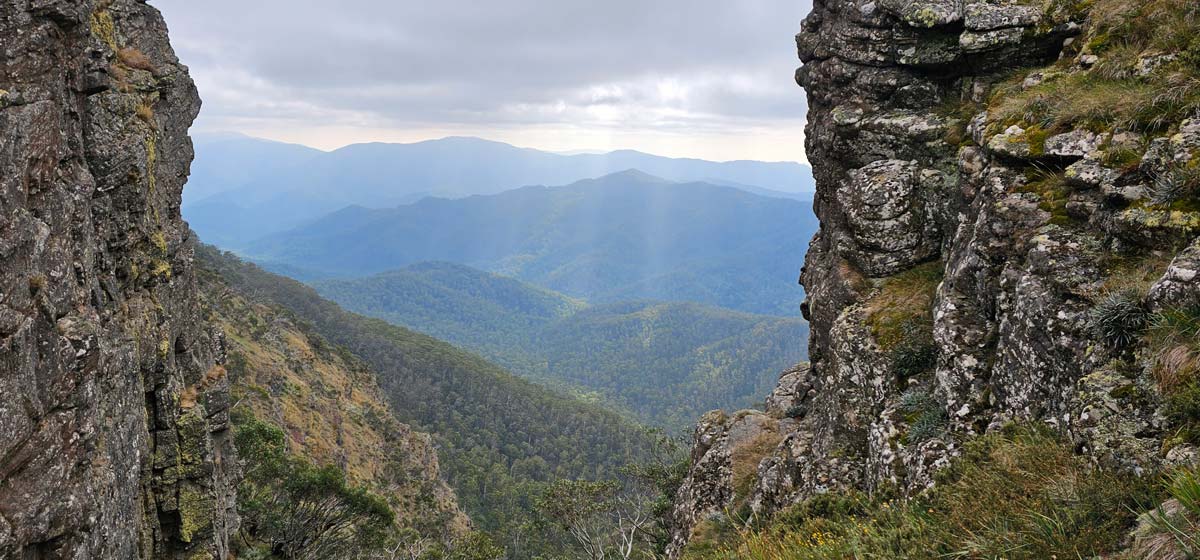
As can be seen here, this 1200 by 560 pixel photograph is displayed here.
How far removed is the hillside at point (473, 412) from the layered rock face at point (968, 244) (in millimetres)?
71378

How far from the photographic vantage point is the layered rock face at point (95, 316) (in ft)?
28.2

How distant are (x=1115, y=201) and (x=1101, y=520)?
506cm

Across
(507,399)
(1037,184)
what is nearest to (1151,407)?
(1037,184)

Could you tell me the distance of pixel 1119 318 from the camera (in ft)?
23.2

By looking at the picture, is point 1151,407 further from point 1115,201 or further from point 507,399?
point 507,399

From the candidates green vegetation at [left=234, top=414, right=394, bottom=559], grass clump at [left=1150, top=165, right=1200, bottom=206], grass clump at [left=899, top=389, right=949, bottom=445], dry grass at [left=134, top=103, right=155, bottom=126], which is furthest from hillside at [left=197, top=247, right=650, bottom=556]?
grass clump at [left=1150, top=165, right=1200, bottom=206]

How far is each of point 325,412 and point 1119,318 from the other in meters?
62.0

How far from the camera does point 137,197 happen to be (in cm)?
1366

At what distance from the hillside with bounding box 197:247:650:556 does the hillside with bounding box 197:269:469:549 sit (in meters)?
16.7

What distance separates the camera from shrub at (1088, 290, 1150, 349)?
6.89m

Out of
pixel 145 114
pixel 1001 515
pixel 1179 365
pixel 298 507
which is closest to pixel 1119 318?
pixel 1179 365

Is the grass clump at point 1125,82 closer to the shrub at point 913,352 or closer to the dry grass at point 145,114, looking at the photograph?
the shrub at point 913,352

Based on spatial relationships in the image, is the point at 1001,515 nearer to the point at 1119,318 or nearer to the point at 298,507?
the point at 1119,318

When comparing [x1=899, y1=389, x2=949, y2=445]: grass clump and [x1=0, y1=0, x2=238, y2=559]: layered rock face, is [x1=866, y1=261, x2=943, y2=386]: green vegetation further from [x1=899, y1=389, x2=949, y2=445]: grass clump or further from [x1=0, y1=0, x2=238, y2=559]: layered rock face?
[x1=0, y1=0, x2=238, y2=559]: layered rock face
